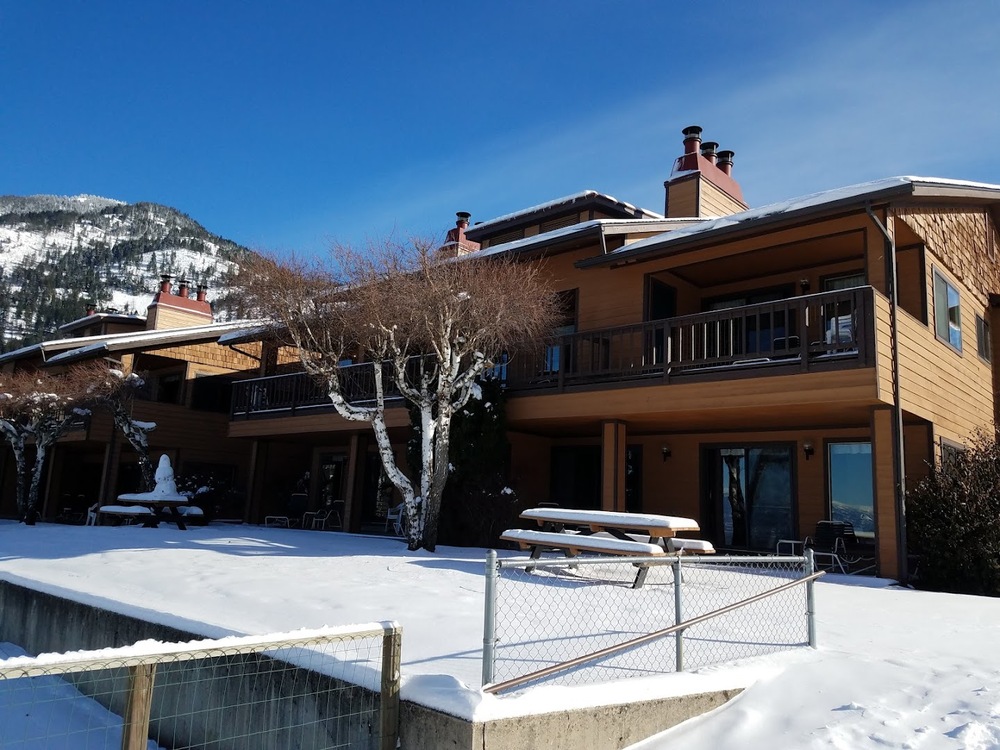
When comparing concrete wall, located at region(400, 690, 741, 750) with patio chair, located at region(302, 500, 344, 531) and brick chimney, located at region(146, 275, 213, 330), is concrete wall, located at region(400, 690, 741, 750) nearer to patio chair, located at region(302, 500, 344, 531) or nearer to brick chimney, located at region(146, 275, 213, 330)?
patio chair, located at region(302, 500, 344, 531)

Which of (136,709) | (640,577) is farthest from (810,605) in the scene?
(136,709)

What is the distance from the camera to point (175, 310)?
102 feet

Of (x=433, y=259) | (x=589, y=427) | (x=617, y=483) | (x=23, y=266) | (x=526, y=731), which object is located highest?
(x=23, y=266)

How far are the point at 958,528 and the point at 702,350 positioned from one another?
4.67m

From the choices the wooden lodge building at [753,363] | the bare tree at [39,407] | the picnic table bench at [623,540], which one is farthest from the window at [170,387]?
the picnic table bench at [623,540]

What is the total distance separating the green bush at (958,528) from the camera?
9.91 metres

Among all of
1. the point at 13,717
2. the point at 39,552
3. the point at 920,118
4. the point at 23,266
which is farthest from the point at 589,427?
the point at 23,266

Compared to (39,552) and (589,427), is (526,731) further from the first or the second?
(589,427)

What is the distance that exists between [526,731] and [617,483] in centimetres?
931

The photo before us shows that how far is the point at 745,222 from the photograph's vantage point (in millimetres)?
12078

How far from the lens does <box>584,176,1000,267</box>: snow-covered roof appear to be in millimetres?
10828

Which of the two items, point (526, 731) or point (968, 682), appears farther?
point (968, 682)

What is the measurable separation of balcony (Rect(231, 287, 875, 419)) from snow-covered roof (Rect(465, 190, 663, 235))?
4.75 m

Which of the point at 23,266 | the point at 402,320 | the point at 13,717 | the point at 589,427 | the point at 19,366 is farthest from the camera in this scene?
the point at 23,266
